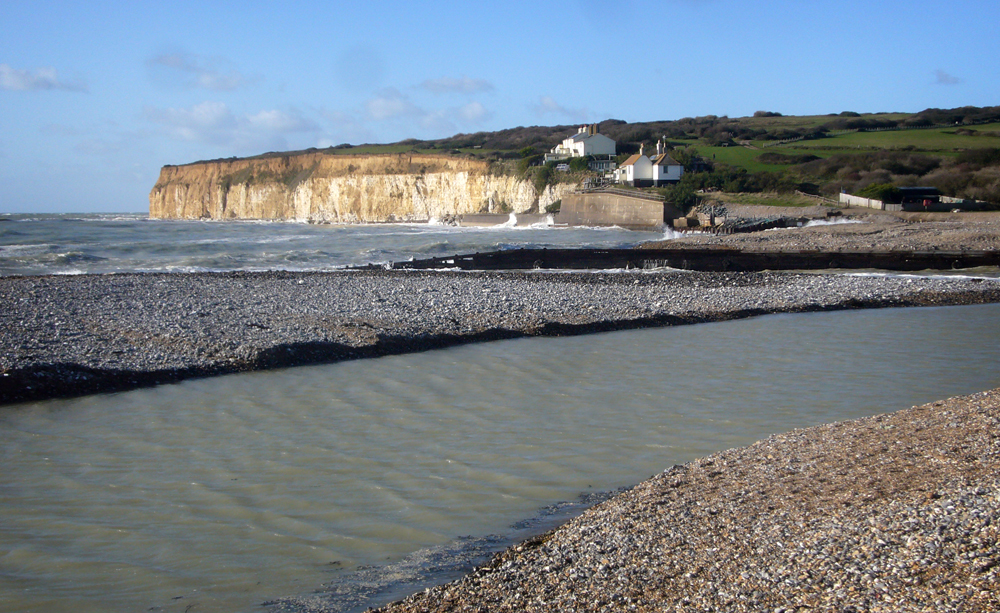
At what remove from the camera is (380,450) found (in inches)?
267

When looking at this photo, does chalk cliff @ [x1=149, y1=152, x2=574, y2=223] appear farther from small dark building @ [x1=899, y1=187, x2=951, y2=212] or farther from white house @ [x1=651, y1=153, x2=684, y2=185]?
small dark building @ [x1=899, y1=187, x2=951, y2=212]

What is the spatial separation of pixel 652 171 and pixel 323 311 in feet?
157

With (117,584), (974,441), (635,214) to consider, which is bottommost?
(117,584)

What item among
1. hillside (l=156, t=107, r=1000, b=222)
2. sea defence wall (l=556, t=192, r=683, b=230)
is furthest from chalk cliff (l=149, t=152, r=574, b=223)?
sea defence wall (l=556, t=192, r=683, b=230)

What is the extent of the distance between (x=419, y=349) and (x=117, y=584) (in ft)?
24.0

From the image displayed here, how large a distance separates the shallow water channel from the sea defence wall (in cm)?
3689

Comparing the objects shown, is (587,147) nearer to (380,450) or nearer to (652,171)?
(652,171)

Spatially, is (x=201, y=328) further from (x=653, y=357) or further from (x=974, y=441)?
(x=974, y=441)

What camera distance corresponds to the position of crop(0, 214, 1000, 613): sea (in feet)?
14.8

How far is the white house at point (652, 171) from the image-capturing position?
57.2m

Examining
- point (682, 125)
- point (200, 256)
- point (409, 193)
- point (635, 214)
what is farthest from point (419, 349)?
point (682, 125)

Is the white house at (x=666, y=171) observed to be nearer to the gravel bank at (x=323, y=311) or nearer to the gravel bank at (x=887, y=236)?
the gravel bank at (x=887, y=236)

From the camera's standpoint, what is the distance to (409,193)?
261 feet

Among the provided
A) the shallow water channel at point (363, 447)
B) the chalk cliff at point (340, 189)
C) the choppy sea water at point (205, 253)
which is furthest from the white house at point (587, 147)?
the shallow water channel at point (363, 447)
